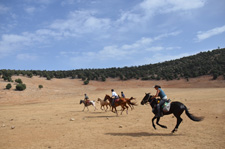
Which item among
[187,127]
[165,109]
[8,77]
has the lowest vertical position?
[187,127]

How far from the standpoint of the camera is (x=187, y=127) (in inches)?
412

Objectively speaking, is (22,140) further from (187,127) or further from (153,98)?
(187,127)

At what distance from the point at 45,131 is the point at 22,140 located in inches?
71.1

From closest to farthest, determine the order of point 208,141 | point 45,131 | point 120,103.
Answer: point 208,141 → point 45,131 → point 120,103

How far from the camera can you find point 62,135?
998 centimetres

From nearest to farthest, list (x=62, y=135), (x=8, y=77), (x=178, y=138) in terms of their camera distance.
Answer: (x=178, y=138)
(x=62, y=135)
(x=8, y=77)

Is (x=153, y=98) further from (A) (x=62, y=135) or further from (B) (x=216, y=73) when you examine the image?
(B) (x=216, y=73)

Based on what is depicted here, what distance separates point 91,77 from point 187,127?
5467 centimetres

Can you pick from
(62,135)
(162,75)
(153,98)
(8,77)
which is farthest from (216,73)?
(8,77)

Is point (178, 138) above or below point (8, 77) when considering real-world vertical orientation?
below

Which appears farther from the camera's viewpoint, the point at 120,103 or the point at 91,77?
the point at 91,77

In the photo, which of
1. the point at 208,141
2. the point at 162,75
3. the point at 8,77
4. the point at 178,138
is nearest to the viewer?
the point at 208,141

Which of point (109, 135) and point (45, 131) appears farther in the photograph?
point (45, 131)

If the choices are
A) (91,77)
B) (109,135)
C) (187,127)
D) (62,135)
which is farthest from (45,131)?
(91,77)
